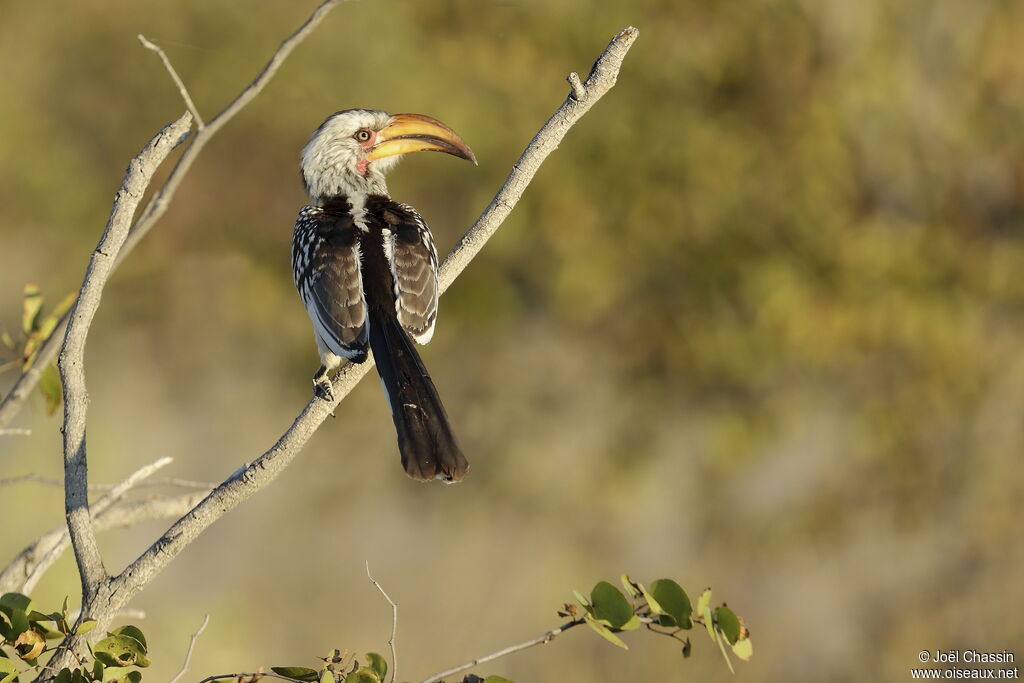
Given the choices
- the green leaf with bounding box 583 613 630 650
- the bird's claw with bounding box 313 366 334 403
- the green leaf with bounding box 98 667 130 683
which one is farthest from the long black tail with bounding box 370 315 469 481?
the green leaf with bounding box 98 667 130 683

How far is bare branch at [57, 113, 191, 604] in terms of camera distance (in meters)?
1.61

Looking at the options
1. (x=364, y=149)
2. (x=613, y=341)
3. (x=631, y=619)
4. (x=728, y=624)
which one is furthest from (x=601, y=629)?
(x=613, y=341)

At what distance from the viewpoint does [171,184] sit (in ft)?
6.40

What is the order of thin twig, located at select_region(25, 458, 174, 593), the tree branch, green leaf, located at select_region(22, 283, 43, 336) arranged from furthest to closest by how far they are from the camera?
1. green leaf, located at select_region(22, 283, 43, 336)
2. thin twig, located at select_region(25, 458, 174, 593)
3. the tree branch

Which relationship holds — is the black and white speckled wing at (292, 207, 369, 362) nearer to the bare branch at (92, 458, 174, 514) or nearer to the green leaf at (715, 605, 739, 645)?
the bare branch at (92, 458, 174, 514)

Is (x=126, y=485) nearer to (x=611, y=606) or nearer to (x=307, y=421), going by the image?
(x=307, y=421)

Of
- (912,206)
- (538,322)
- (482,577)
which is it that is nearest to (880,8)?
(912,206)

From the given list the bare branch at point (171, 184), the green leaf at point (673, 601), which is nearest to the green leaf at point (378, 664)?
the green leaf at point (673, 601)

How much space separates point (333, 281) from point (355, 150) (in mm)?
767

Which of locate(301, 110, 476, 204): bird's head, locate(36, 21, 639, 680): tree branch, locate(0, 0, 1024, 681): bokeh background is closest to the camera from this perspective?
locate(36, 21, 639, 680): tree branch

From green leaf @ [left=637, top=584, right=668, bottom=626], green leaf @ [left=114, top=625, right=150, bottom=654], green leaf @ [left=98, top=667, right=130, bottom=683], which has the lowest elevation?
green leaf @ [left=98, top=667, right=130, bottom=683]

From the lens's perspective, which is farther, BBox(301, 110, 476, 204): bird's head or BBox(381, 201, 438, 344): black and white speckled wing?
BBox(301, 110, 476, 204): bird's head

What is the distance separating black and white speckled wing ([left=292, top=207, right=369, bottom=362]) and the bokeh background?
3.90 metres

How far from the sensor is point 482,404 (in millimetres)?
7777
